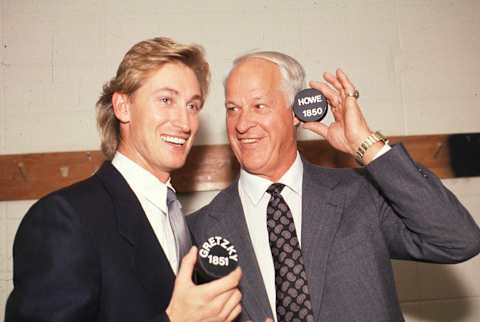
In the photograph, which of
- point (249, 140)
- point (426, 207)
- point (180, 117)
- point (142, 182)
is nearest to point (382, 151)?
point (426, 207)

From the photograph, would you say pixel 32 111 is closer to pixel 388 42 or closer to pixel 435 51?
pixel 388 42

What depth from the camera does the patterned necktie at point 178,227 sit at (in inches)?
52.0

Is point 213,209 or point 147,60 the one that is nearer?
point 147,60

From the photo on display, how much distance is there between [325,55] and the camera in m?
2.52

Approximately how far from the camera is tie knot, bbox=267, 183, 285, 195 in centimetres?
163

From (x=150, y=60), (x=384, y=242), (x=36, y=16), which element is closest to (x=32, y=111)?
(x=36, y=16)

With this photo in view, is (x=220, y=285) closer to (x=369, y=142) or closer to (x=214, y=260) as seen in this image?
(x=214, y=260)

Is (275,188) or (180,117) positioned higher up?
(180,117)

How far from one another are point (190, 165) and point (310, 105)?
886mm

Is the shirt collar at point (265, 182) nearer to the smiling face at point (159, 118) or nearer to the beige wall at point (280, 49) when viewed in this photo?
the smiling face at point (159, 118)

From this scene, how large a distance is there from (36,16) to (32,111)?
55 centimetres

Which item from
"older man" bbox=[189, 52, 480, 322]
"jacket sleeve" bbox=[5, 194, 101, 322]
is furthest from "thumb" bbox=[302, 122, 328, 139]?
"jacket sleeve" bbox=[5, 194, 101, 322]

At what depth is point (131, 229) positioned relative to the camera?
1.15 m

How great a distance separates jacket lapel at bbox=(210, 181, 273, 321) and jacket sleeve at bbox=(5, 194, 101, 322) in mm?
570
